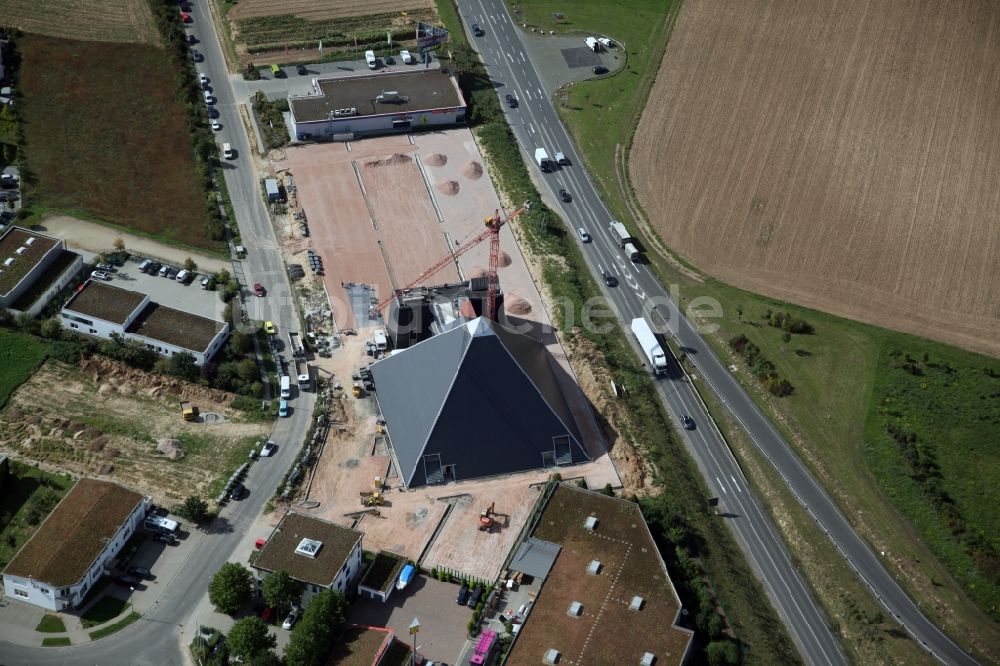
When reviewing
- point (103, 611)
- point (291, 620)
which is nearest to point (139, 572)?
point (103, 611)

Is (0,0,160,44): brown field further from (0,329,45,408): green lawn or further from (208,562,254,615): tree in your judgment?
(208,562,254,615): tree

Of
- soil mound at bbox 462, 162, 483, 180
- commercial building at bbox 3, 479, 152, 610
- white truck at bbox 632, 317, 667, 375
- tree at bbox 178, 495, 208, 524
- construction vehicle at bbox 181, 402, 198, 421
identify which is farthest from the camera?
soil mound at bbox 462, 162, 483, 180

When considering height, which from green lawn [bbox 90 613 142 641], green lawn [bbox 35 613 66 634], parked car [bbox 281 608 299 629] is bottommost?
parked car [bbox 281 608 299 629]

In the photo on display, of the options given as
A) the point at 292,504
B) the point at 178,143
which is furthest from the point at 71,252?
the point at 292,504

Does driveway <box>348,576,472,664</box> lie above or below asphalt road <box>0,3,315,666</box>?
below

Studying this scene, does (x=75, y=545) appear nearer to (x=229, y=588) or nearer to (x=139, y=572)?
(x=139, y=572)

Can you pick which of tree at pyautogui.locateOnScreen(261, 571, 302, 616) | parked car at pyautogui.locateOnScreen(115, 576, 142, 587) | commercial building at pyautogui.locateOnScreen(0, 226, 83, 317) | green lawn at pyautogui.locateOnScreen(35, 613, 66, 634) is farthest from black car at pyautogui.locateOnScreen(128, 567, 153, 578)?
commercial building at pyautogui.locateOnScreen(0, 226, 83, 317)
